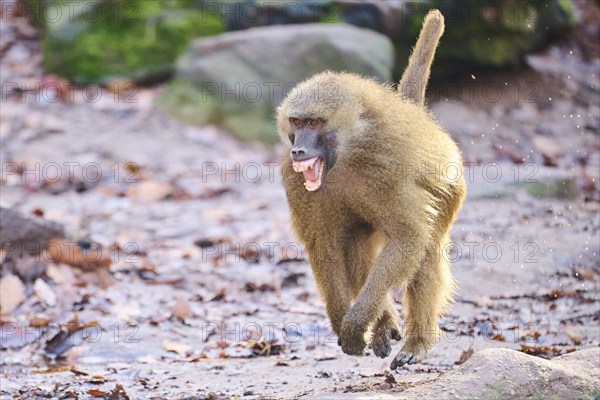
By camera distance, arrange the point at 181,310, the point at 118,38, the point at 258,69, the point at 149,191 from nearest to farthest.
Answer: the point at 181,310, the point at 149,191, the point at 258,69, the point at 118,38

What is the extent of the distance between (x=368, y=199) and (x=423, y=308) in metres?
0.90

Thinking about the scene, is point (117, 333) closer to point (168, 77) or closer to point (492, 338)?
point (492, 338)

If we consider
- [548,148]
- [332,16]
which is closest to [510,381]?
[548,148]

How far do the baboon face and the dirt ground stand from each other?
1.11 metres

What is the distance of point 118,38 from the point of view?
12.6m

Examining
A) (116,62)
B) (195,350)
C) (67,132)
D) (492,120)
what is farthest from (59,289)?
(492,120)

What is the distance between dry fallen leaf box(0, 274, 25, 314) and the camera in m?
6.61

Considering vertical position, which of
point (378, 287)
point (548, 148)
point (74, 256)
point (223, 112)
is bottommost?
point (223, 112)

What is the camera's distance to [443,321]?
6.50m

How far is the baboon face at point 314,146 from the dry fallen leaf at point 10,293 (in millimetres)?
2833

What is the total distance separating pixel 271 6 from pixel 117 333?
24.2ft

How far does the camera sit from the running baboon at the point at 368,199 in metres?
4.86

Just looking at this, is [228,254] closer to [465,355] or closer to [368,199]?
[465,355]

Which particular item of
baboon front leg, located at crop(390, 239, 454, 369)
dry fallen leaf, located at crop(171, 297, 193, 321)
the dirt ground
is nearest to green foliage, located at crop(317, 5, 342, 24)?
the dirt ground
